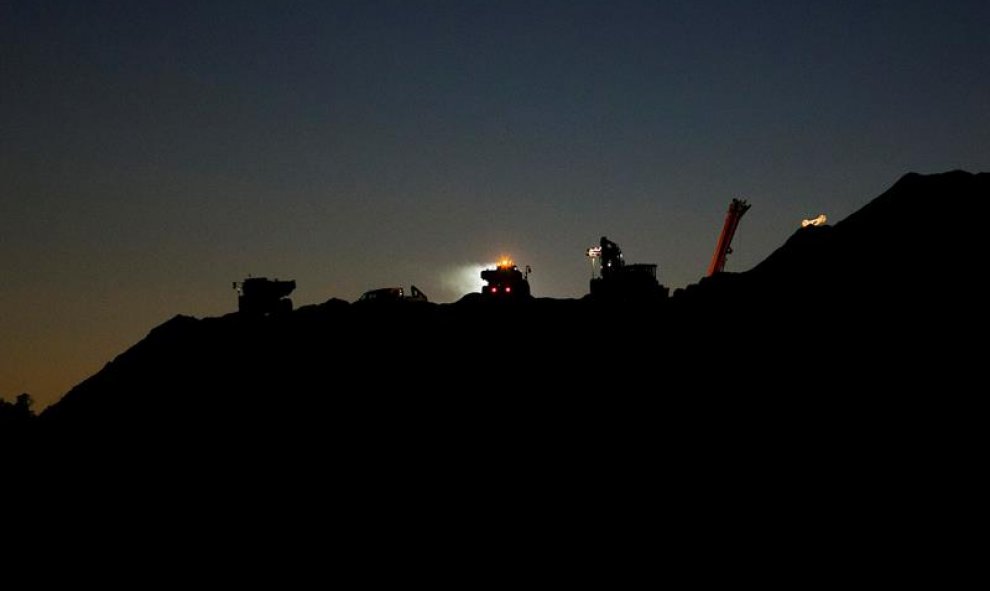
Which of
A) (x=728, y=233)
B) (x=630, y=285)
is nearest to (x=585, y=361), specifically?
(x=630, y=285)

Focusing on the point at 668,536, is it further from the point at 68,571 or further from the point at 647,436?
the point at 68,571

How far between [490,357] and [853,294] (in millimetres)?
14397

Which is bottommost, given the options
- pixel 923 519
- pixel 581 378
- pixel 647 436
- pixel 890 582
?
pixel 890 582

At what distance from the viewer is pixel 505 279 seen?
170 feet

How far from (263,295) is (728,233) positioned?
1425 inches

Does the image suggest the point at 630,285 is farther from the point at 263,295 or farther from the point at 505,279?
the point at 263,295

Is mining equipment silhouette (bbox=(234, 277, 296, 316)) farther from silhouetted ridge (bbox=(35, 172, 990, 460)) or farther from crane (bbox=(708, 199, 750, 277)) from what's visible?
crane (bbox=(708, 199, 750, 277))

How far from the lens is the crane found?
2397 inches

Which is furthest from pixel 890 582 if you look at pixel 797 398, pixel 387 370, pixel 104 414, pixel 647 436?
pixel 104 414

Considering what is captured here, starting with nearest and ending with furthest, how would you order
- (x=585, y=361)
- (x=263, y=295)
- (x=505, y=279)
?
(x=585, y=361) → (x=263, y=295) → (x=505, y=279)

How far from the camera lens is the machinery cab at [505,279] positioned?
51125 millimetres

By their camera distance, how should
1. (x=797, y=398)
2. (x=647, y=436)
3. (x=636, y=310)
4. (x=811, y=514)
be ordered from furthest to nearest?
(x=636, y=310) → (x=647, y=436) → (x=797, y=398) → (x=811, y=514)

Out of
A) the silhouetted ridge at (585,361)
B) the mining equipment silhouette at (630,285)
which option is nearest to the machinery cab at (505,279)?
the mining equipment silhouette at (630,285)

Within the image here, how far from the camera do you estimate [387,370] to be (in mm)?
33875
